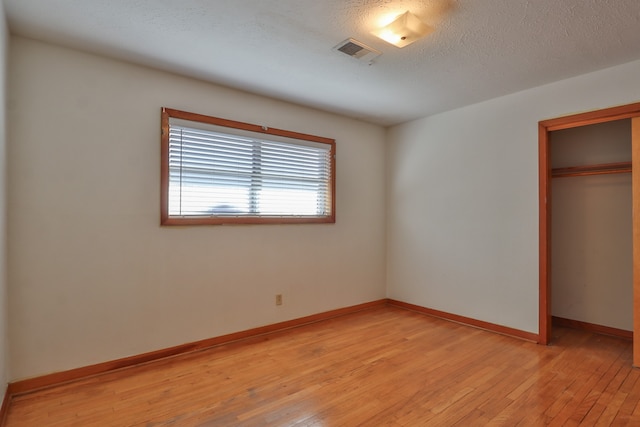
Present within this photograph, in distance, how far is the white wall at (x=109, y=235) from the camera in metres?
2.35

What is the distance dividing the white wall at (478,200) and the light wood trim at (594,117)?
0.05 meters

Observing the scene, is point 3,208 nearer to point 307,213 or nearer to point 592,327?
point 307,213

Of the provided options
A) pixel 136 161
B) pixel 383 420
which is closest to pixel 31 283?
pixel 136 161

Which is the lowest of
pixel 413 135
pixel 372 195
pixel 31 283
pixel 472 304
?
pixel 472 304

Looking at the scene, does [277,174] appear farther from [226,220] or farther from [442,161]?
[442,161]

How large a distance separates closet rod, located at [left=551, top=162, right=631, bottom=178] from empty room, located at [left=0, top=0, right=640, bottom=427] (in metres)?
0.02

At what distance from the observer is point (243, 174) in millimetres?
3357

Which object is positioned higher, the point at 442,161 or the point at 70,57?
the point at 70,57

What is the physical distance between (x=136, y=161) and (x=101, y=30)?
94cm

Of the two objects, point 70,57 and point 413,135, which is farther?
point 413,135

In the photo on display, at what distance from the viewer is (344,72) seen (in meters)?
2.93

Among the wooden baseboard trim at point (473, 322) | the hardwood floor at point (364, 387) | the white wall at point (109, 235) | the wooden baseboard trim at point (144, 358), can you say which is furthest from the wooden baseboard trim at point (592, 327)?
the white wall at point (109, 235)

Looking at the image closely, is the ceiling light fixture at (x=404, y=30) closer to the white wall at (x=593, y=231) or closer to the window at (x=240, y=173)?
the window at (x=240, y=173)

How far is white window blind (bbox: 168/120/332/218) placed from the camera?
9.87 feet
